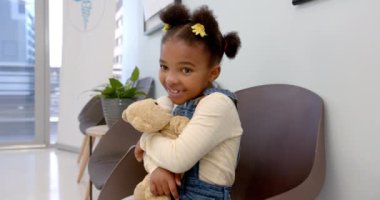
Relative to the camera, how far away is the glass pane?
4293 millimetres

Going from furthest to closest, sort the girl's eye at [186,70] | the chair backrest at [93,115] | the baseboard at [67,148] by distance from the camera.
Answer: the baseboard at [67,148], the chair backrest at [93,115], the girl's eye at [186,70]

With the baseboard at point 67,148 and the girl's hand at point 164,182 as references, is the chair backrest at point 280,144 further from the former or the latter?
the baseboard at point 67,148

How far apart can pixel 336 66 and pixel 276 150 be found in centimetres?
30

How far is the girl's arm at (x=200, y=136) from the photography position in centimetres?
83

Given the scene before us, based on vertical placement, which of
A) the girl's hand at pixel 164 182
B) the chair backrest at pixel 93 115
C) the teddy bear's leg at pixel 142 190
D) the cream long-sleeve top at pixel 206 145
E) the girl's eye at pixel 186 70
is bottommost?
the chair backrest at pixel 93 115

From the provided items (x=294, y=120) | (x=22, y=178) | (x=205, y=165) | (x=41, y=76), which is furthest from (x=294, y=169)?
(x=41, y=76)

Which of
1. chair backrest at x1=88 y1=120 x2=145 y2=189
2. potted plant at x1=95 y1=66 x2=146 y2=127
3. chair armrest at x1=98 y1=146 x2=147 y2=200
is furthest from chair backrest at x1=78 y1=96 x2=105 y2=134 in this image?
chair armrest at x1=98 y1=146 x2=147 y2=200

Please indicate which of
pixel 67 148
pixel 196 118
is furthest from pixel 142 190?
pixel 67 148

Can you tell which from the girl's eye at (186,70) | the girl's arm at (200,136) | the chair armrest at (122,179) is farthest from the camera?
the chair armrest at (122,179)

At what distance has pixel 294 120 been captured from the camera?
3.36 ft

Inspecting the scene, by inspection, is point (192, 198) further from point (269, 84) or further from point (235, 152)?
point (269, 84)

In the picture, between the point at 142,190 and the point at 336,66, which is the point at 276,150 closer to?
the point at 336,66

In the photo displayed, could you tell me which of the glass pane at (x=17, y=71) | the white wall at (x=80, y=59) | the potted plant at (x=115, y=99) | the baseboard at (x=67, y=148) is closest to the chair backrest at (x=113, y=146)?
the potted plant at (x=115, y=99)

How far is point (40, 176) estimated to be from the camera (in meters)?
2.96
